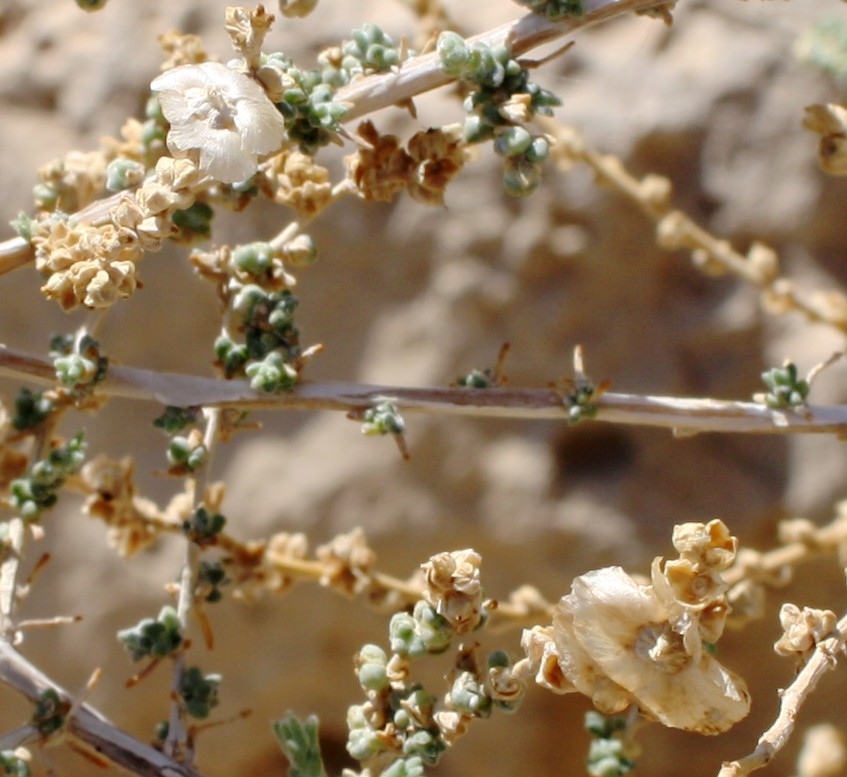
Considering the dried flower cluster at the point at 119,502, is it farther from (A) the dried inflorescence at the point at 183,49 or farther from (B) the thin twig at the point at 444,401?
(A) the dried inflorescence at the point at 183,49

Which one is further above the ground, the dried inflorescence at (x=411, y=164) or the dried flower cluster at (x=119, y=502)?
the dried inflorescence at (x=411, y=164)

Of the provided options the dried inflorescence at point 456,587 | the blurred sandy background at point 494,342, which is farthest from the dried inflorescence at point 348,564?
the blurred sandy background at point 494,342

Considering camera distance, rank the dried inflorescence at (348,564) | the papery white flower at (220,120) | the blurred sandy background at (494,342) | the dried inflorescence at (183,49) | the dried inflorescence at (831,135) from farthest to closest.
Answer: the blurred sandy background at (494,342) → the dried inflorescence at (348,564) → the dried inflorescence at (183,49) → the dried inflorescence at (831,135) → the papery white flower at (220,120)

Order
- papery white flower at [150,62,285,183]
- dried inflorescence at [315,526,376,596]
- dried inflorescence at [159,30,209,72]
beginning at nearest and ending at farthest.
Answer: papery white flower at [150,62,285,183] < dried inflorescence at [159,30,209,72] < dried inflorescence at [315,526,376,596]

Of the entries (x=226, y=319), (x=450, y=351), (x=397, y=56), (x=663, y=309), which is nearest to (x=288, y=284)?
(x=226, y=319)

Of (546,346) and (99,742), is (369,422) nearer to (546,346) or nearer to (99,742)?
(99,742)

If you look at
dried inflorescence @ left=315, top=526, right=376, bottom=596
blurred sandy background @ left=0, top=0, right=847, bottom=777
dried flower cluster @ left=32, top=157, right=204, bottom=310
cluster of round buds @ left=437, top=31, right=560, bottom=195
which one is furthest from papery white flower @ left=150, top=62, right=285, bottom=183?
blurred sandy background @ left=0, top=0, right=847, bottom=777

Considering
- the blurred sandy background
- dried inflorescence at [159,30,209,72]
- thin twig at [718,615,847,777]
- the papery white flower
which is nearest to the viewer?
thin twig at [718,615,847,777]

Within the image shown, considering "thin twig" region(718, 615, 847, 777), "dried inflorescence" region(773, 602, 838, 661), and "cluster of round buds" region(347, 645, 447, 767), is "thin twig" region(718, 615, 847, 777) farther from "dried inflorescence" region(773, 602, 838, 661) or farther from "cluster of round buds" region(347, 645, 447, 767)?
"cluster of round buds" region(347, 645, 447, 767)
